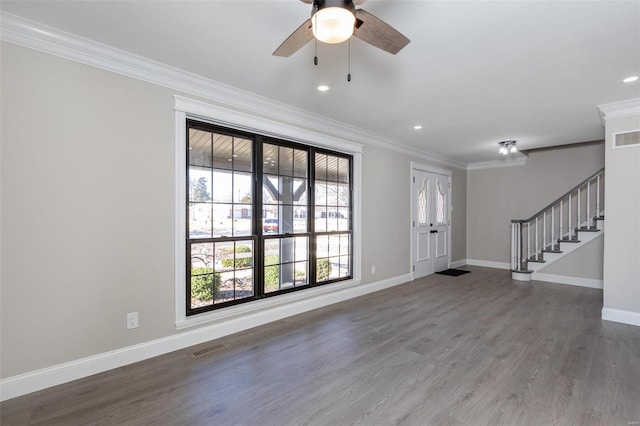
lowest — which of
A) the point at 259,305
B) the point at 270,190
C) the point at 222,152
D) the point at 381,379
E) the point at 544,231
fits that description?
the point at 381,379

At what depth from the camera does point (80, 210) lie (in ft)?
7.86

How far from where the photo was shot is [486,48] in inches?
94.4

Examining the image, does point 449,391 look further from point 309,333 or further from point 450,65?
point 450,65

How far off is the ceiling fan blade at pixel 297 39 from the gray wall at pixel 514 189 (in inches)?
259

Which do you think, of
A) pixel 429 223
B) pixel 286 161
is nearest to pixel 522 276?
pixel 429 223

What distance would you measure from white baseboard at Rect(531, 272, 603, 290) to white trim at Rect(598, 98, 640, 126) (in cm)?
321

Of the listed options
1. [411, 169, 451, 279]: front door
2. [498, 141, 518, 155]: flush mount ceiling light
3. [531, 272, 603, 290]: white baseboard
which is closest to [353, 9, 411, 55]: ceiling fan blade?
[411, 169, 451, 279]: front door

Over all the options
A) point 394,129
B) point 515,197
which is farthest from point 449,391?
point 515,197

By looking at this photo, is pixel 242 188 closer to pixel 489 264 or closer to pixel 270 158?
pixel 270 158

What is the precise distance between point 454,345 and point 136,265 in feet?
10.2

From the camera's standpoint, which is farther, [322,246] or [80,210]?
[322,246]

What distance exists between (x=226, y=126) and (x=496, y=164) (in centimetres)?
649

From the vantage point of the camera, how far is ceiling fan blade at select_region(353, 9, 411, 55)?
63.1 inches

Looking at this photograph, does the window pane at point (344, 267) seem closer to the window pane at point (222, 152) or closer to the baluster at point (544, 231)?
the window pane at point (222, 152)
